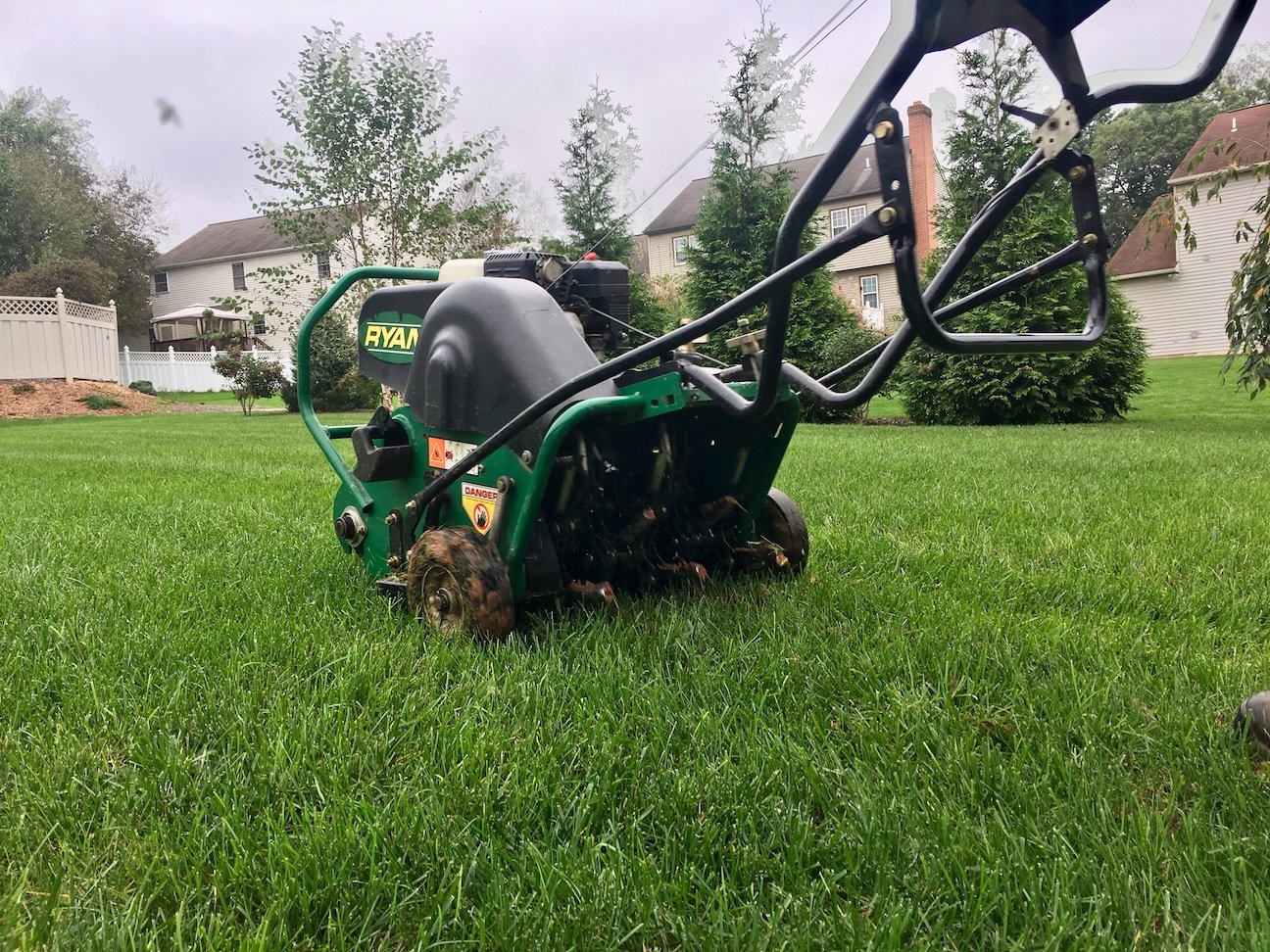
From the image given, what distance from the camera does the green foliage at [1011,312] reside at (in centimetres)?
1162

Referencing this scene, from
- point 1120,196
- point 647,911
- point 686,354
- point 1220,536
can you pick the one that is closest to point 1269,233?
point 1220,536

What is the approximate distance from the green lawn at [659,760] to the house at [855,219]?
60.1 feet

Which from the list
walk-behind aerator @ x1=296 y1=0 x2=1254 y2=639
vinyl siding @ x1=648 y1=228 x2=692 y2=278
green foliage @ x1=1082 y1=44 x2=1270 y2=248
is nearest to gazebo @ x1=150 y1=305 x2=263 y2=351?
vinyl siding @ x1=648 y1=228 x2=692 y2=278

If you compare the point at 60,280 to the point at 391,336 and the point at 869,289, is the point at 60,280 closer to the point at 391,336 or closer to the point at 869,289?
the point at 869,289

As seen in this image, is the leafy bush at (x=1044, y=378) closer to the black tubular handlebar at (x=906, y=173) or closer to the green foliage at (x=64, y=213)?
the black tubular handlebar at (x=906, y=173)

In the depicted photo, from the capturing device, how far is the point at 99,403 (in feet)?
66.5

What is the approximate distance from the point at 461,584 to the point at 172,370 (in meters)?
30.3

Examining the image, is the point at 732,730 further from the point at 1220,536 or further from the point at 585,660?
the point at 1220,536

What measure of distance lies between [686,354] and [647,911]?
1.63m

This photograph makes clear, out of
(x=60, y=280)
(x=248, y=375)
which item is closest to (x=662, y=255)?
(x=248, y=375)

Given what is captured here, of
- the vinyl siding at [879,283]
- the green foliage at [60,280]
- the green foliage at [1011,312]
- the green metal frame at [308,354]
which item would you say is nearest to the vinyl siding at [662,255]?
the vinyl siding at [879,283]

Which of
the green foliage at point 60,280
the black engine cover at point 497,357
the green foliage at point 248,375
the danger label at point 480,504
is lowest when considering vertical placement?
the danger label at point 480,504

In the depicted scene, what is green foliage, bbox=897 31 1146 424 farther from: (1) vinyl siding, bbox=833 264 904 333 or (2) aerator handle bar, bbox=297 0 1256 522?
(1) vinyl siding, bbox=833 264 904 333

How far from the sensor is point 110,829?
59.1 inches
